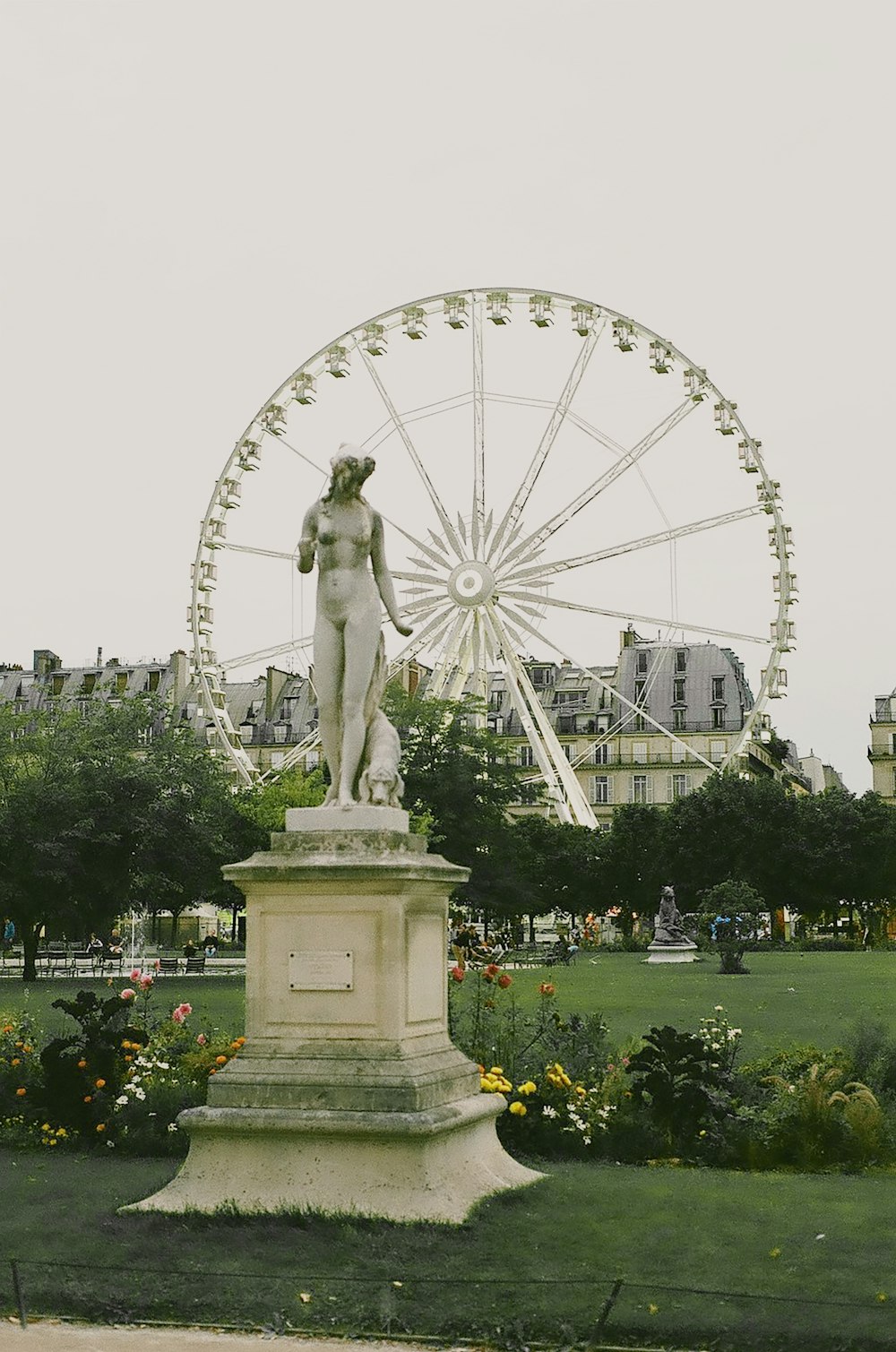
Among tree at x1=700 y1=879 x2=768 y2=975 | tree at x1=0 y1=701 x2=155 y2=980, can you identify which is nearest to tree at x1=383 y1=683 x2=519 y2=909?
tree at x1=700 y1=879 x2=768 y2=975

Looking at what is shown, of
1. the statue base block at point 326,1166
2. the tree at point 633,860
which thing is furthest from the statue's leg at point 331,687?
the tree at point 633,860

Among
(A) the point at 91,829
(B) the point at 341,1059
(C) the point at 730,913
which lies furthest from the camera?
(C) the point at 730,913

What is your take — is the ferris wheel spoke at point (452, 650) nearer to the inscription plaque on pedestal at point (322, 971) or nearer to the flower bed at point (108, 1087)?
the flower bed at point (108, 1087)

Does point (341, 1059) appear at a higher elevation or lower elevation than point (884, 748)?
lower

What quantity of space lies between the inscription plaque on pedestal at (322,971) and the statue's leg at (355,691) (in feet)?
3.54

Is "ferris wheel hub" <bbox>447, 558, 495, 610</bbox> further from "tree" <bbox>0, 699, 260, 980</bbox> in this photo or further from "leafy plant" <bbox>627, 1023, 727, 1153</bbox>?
"leafy plant" <bbox>627, 1023, 727, 1153</bbox>

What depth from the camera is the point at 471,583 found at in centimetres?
4350

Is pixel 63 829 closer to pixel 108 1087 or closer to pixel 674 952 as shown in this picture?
pixel 674 952

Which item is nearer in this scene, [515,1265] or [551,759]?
[515,1265]

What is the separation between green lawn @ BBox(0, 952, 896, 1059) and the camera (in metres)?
20.7

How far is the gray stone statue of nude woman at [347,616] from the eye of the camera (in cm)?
1070

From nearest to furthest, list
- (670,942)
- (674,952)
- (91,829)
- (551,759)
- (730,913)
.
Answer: (91,829), (674,952), (670,942), (551,759), (730,913)

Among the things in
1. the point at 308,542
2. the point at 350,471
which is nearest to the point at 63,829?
the point at 308,542

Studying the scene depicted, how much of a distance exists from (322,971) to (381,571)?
265cm
